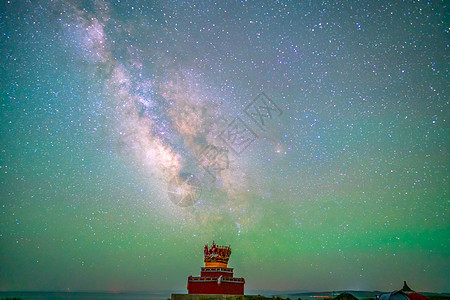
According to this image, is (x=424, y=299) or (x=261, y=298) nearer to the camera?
(x=424, y=299)

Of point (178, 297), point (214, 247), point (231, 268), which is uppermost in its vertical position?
point (214, 247)

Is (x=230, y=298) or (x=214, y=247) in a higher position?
(x=214, y=247)

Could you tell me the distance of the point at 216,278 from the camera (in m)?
30.3

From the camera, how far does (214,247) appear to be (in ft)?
108

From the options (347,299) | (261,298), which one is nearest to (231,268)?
(261,298)

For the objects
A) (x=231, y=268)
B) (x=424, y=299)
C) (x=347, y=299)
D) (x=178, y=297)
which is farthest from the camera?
(x=231, y=268)

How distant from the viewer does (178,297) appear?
2989cm

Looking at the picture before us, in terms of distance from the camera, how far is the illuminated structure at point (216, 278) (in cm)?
2980

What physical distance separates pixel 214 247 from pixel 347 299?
13.7m

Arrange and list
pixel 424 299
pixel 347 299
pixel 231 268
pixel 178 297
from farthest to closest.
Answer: pixel 231 268, pixel 178 297, pixel 347 299, pixel 424 299

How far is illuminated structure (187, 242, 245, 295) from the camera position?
97.8 ft

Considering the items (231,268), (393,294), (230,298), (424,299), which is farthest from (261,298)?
(424,299)

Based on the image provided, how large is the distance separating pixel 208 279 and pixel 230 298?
348 centimetres

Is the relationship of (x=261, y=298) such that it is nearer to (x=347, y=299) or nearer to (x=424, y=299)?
(x=347, y=299)
